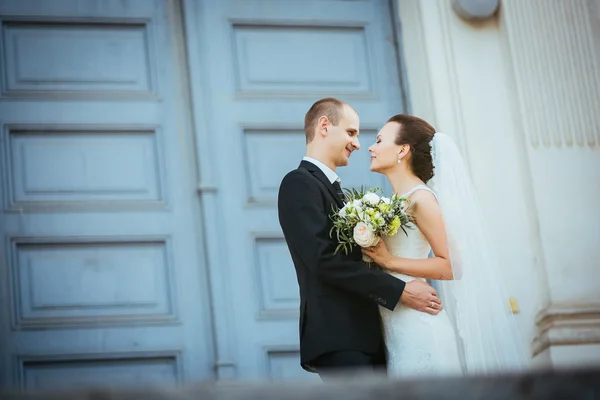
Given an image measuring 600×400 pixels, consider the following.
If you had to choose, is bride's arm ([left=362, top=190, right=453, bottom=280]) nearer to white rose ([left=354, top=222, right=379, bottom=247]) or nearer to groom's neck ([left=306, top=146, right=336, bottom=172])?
white rose ([left=354, top=222, right=379, bottom=247])

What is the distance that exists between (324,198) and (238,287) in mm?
1695

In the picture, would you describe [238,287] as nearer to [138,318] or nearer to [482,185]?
[138,318]

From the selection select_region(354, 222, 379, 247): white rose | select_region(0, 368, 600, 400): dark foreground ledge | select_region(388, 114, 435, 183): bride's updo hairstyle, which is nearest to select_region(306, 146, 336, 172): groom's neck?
select_region(388, 114, 435, 183): bride's updo hairstyle

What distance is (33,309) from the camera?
5.36 metres

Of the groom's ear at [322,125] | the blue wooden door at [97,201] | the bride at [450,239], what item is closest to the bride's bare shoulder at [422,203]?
the bride at [450,239]

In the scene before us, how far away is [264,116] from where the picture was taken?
5996 mm

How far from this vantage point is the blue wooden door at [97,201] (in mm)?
5371

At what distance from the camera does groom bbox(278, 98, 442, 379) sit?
12.7 ft

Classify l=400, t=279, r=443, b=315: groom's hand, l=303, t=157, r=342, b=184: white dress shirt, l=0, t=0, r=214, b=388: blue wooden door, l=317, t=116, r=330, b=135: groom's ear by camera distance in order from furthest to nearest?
l=0, t=0, r=214, b=388: blue wooden door, l=317, t=116, r=330, b=135: groom's ear, l=303, t=157, r=342, b=184: white dress shirt, l=400, t=279, r=443, b=315: groom's hand

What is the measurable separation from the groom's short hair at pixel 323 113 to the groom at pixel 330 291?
0.78 feet

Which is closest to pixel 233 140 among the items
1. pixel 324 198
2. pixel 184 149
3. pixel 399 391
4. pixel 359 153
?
pixel 184 149

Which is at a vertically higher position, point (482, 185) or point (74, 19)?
point (74, 19)

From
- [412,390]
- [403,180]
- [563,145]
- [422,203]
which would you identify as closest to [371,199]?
[422,203]

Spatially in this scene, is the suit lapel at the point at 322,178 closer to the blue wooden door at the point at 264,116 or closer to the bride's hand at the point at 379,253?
the bride's hand at the point at 379,253
